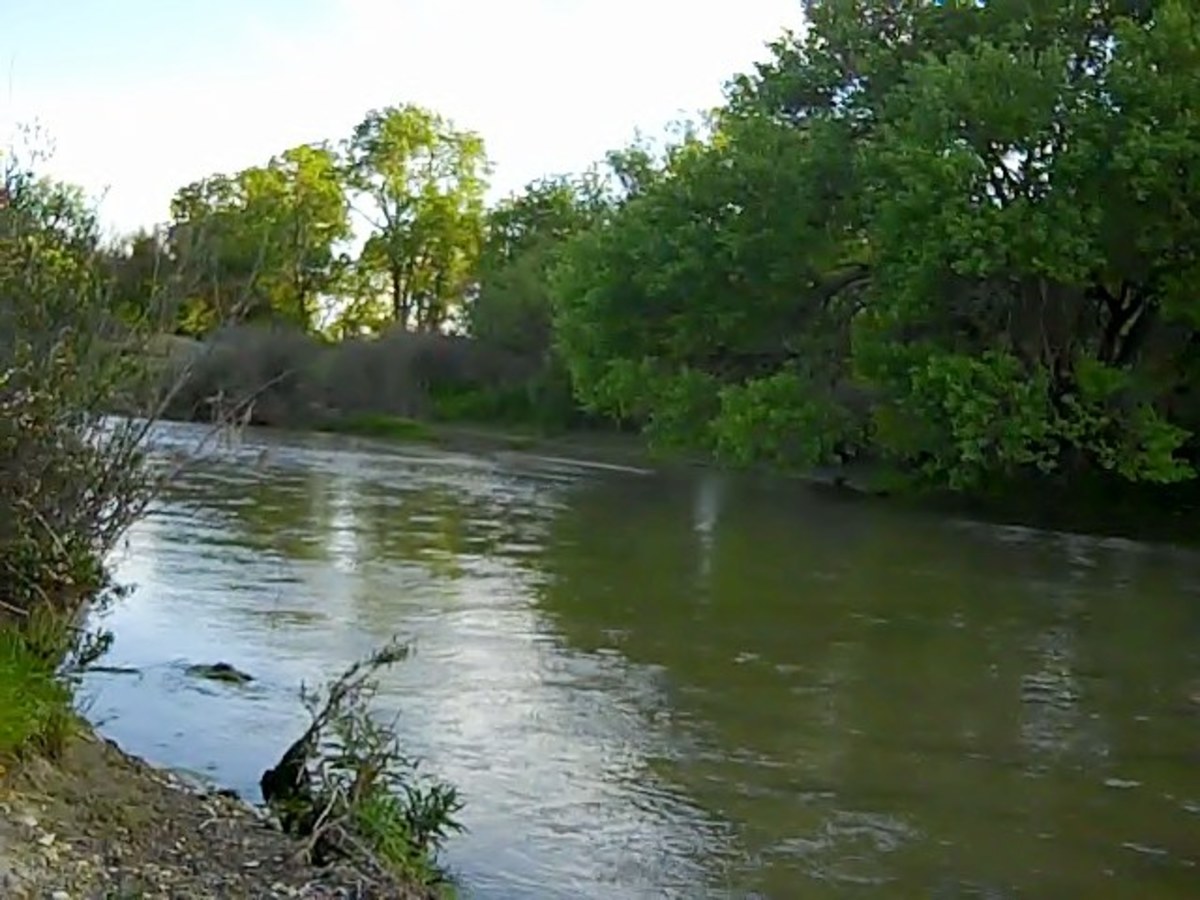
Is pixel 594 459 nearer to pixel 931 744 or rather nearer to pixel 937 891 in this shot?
pixel 931 744

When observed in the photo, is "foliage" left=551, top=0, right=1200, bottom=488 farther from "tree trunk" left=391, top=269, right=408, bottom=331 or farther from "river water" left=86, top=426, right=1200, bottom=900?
"tree trunk" left=391, top=269, right=408, bottom=331

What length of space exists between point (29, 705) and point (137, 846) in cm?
122

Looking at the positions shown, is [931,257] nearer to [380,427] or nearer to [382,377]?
[380,427]

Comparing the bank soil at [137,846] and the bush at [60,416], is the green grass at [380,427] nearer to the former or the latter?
the bush at [60,416]

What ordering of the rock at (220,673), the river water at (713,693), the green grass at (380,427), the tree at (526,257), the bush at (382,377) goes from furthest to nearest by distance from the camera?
the tree at (526,257) → the bush at (382,377) → the green grass at (380,427) → the rock at (220,673) → the river water at (713,693)

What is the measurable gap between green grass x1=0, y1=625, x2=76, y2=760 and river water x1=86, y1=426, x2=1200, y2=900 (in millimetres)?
978

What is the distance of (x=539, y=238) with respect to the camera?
59562 mm

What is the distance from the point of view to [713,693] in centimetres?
1135

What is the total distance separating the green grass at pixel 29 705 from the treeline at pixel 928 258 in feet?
35.1

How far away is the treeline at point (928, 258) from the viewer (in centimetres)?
2453

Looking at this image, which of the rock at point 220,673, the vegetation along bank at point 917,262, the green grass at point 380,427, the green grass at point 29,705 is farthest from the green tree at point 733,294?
the green grass at point 29,705

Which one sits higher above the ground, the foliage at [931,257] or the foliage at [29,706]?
the foliage at [931,257]

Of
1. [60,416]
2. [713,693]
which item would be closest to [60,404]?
[60,416]

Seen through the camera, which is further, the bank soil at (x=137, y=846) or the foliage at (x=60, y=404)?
the foliage at (x=60, y=404)
